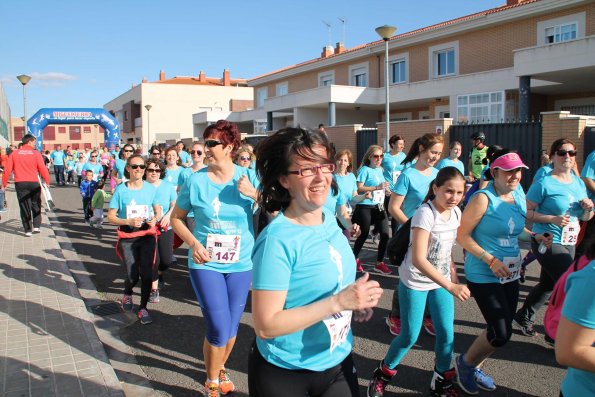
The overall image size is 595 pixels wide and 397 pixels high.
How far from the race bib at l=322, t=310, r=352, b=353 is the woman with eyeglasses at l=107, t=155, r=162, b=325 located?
3459mm

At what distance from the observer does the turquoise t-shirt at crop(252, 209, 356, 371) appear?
190 cm

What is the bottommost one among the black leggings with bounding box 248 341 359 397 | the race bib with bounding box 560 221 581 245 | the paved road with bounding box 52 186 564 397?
the paved road with bounding box 52 186 564 397

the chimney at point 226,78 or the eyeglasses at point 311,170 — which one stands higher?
the chimney at point 226,78

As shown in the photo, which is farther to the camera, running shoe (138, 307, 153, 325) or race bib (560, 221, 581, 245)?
running shoe (138, 307, 153, 325)

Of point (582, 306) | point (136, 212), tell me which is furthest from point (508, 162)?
point (136, 212)

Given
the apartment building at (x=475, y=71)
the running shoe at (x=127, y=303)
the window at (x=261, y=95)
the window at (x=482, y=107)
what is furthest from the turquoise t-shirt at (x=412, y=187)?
the window at (x=261, y=95)

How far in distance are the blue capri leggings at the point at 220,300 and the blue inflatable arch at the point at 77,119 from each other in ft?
86.4

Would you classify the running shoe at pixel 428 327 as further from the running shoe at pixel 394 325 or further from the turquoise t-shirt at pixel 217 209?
the turquoise t-shirt at pixel 217 209

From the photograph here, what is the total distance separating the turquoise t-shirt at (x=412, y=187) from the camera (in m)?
5.17

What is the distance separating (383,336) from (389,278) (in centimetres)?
200

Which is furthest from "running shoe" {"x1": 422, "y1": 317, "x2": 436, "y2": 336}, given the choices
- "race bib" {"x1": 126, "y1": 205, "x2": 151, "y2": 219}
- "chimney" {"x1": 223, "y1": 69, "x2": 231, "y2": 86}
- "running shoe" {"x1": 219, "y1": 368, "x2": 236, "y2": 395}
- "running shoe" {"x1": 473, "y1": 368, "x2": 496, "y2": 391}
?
"chimney" {"x1": 223, "y1": 69, "x2": 231, "y2": 86}

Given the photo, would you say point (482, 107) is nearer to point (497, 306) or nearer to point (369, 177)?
point (369, 177)

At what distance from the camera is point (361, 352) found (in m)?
4.43

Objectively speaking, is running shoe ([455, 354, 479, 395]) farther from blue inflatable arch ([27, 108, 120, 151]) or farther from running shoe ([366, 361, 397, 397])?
blue inflatable arch ([27, 108, 120, 151])
